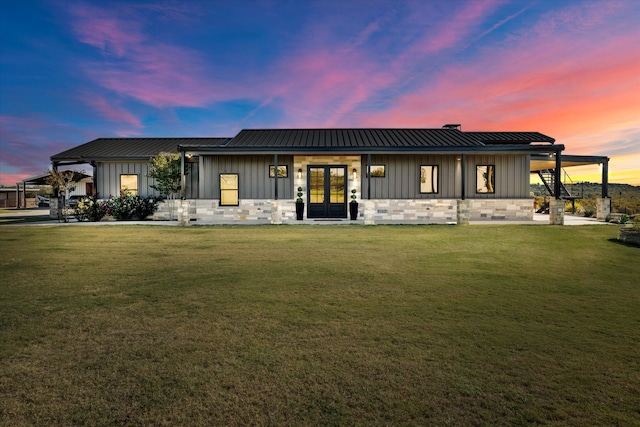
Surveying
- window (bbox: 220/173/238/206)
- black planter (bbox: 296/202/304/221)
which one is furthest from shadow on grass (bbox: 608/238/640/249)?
window (bbox: 220/173/238/206)

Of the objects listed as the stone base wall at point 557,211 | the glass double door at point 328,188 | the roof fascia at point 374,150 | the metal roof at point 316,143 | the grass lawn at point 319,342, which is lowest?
the grass lawn at point 319,342

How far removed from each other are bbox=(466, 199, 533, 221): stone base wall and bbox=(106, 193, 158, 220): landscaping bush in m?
17.8

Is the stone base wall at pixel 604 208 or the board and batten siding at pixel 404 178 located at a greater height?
the board and batten siding at pixel 404 178

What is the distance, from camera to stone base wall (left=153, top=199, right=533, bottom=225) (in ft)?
52.7

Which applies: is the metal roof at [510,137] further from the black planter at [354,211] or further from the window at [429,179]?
the black planter at [354,211]

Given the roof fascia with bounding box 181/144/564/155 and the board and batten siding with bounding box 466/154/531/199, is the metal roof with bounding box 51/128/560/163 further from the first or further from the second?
the board and batten siding with bounding box 466/154/531/199

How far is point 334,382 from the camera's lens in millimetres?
2732

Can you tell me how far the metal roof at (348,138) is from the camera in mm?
18203

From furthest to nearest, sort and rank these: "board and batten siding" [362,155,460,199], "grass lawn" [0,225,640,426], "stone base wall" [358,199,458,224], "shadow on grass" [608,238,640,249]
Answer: "board and batten siding" [362,155,460,199] < "stone base wall" [358,199,458,224] < "shadow on grass" [608,238,640,249] < "grass lawn" [0,225,640,426]

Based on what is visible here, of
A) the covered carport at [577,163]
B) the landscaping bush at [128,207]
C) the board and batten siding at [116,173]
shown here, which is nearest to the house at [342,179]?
the covered carport at [577,163]

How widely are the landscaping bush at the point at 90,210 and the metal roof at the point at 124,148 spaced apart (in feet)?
8.96

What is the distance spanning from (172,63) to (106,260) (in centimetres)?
1488

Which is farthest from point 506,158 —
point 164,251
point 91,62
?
point 91,62

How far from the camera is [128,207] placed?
1845 centimetres
